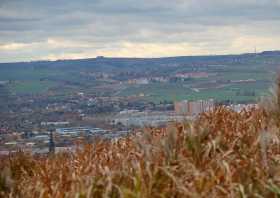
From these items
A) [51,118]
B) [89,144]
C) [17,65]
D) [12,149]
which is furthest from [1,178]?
[17,65]

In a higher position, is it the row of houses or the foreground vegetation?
the row of houses

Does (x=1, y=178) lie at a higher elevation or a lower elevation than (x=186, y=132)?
lower

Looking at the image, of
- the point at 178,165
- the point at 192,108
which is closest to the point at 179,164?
the point at 178,165

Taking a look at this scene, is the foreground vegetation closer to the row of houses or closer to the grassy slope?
the grassy slope

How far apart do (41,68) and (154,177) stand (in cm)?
6604

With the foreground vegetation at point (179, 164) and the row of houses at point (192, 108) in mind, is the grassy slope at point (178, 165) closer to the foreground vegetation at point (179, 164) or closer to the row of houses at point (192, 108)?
the foreground vegetation at point (179, 164)

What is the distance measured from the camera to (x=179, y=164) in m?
6.20

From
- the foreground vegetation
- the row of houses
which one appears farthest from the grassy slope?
the row of houses

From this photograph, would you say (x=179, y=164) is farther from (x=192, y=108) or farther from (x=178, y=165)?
(x=192, y=108)

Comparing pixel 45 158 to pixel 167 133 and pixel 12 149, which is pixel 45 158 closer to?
pixel 12 149

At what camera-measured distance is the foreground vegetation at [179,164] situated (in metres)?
5.47

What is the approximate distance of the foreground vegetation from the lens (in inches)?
215

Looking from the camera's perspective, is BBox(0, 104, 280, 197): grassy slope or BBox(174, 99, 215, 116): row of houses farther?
BBox(174, 99, 215, 116): row of houses

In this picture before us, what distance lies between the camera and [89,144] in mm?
7977
